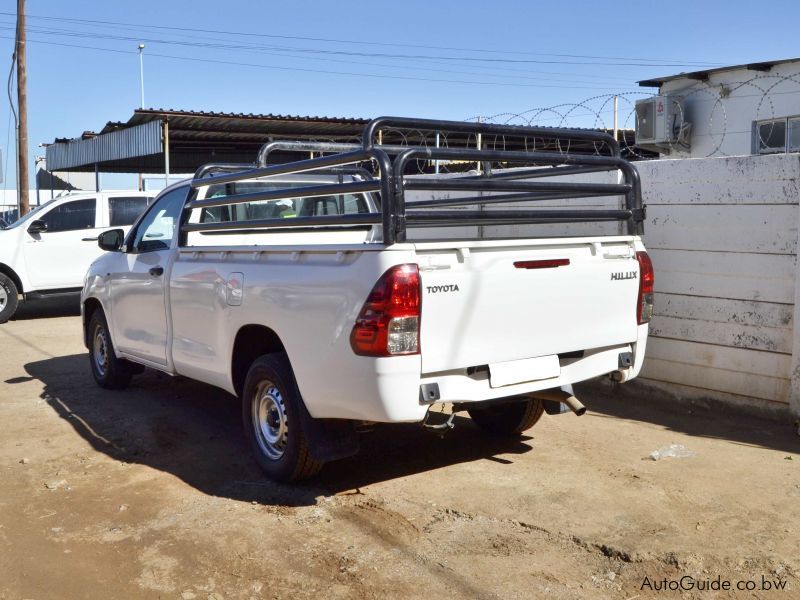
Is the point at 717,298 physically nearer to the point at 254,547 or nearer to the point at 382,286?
the point at 382,286

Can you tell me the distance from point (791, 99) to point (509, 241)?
11232mm

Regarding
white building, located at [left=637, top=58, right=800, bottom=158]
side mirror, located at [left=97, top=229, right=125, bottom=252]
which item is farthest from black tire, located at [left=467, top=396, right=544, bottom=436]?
white building, located at [left=637, top=58, right=800, bottom=158]

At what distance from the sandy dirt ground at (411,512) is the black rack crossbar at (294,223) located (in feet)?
5.09

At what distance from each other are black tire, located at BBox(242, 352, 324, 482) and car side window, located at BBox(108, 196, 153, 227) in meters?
9.70

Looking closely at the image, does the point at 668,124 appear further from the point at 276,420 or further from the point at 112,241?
the point at 276,420

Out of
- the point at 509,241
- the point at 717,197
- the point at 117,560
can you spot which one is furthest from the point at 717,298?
the point at 117,560

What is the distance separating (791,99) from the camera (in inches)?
546

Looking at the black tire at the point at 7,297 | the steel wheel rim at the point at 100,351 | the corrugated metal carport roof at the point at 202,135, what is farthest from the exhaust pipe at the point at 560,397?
the corrugated metal carport roof at the point at 202,135

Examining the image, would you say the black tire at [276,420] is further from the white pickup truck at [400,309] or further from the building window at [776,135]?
the building window at [776,135]

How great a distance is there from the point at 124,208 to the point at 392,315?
11178mm

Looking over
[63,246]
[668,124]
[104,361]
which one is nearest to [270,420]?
[104,361]

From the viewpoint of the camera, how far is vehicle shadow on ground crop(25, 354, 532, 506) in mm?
5273

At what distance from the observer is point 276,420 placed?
5270 millimetres

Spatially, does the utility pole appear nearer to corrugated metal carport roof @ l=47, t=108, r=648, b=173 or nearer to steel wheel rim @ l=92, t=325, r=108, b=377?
corrugated metal carport roof @ l=47, t=108, r=648, b=173
